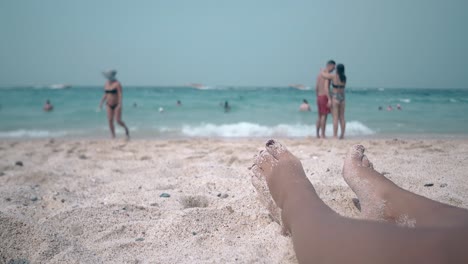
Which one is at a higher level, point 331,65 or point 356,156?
point 331,65

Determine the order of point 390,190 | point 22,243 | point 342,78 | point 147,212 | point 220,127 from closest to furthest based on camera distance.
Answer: point 390,190 → point 22,243 → point 147,212 → point 342,78 → point 220,127

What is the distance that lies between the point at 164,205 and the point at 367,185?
4.13 ft

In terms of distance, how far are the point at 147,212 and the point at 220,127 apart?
6.76 meters

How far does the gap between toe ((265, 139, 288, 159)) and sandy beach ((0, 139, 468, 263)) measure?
1.16ft

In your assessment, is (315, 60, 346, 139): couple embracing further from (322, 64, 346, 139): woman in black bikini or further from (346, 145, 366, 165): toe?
(346, 145, 366, 165): toe

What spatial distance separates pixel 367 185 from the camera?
5.40ft

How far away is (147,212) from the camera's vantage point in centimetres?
216

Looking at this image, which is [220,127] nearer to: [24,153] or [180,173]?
[24,153]

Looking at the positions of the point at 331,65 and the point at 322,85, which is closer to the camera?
the point at 331,65

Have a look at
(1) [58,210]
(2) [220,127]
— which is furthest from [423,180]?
(2) [220,127]

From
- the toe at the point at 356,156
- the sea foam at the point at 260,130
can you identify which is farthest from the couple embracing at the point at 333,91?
the toe at the point at 356,156

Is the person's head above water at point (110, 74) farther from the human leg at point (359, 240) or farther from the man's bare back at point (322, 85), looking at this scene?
the human leg at point (359, 240)

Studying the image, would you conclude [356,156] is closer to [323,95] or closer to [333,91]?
[333,91]

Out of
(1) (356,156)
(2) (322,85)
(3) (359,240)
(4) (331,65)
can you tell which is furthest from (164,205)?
(2) (322,85)
